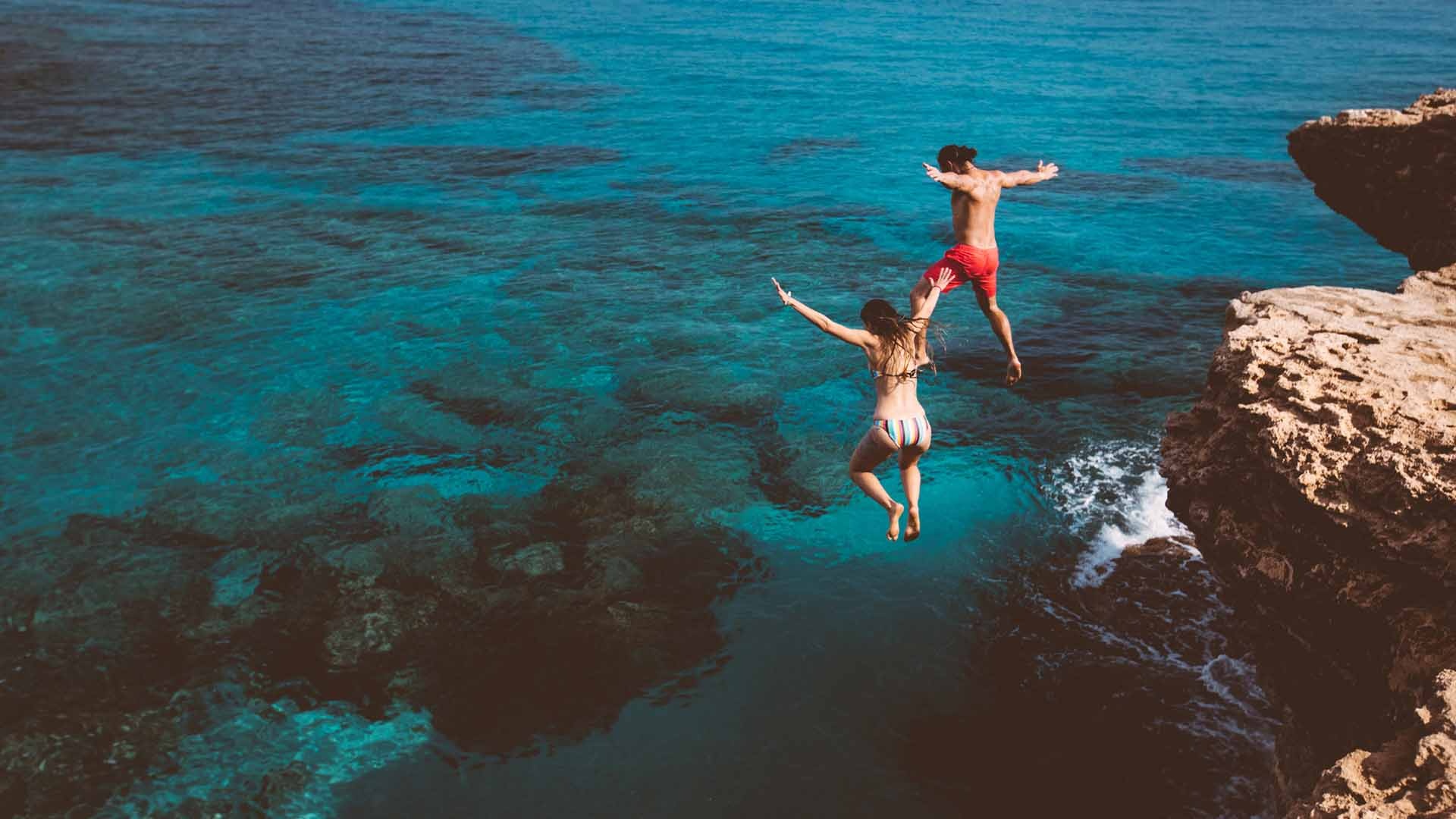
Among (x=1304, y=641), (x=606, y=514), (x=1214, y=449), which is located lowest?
(x=606, y=514)

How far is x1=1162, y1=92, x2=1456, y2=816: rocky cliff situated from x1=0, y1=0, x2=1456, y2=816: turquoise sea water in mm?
2052

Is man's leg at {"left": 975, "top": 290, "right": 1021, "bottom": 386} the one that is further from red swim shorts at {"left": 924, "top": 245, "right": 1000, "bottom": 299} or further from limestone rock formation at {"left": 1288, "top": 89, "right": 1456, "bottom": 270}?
limestone rock formation at {"left": 1288, "top": 89, "right": 1456, "bottom": 270}

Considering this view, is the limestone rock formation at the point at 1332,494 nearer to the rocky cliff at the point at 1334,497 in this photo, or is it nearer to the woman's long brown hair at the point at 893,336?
the rocky cliff at the point at 1334,497

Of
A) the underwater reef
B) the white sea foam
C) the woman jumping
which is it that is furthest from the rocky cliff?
the underwater reef

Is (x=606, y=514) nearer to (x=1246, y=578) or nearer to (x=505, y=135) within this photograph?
(x=1246, y=578)

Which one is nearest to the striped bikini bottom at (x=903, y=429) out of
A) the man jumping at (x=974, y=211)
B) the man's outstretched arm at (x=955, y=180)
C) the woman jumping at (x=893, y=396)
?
the woman jumping at (x=893, y=396)

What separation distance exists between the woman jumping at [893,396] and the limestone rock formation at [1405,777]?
10.9 feet

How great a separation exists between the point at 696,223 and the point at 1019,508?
10974 millimetres

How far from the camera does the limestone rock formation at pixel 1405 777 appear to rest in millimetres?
4773

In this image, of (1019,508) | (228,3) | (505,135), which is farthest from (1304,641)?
(228,3)

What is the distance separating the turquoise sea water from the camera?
9.04m

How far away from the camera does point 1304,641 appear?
6836mm

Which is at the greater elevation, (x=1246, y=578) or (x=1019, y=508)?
(x=1246, y=578)

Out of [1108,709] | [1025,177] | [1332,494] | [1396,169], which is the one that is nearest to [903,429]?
[1025,177]
